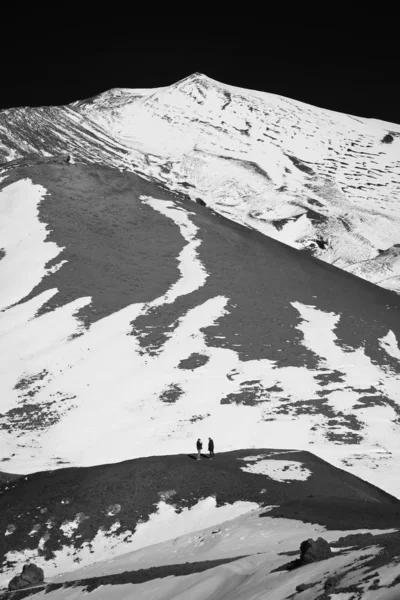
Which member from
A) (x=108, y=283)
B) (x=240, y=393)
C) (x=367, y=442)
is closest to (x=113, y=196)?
(x=108, y=283)

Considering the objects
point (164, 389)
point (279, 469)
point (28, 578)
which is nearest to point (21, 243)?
point (164, 389)

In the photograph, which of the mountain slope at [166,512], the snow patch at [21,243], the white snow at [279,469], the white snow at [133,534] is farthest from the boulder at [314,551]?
the snow patch at [21,243]

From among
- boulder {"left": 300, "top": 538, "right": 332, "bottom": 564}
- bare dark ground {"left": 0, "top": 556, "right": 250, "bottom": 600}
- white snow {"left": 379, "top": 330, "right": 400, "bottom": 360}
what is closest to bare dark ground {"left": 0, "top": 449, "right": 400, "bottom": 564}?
bare dark ground {"left": 0, "top": 556, "right": 250, "bottom": 600}

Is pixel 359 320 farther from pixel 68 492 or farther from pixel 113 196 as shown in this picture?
pixel 68 492

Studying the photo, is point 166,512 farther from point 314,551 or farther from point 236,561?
point 314,551

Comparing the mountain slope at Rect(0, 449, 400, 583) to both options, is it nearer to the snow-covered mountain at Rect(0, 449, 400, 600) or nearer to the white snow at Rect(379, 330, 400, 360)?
the snow-covered mountain at Rect(0, 449, 400, 600)
